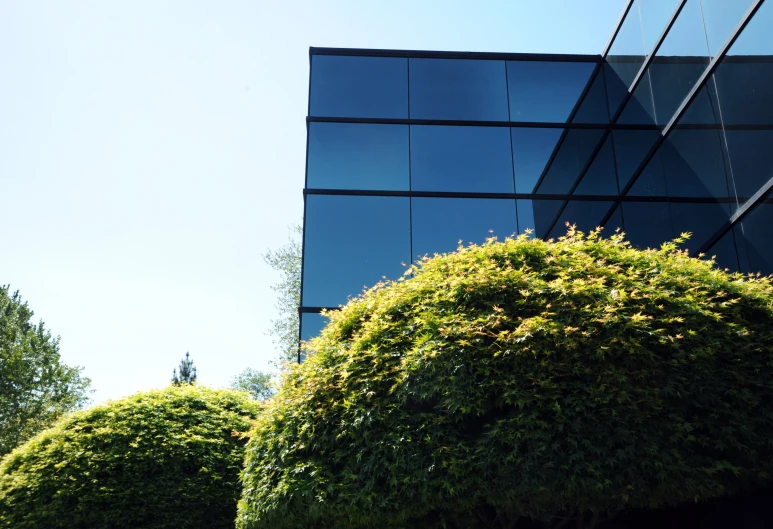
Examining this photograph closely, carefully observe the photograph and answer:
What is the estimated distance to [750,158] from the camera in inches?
338

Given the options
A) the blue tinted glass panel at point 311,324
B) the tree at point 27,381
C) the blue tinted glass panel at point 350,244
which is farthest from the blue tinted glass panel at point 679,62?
the tree at point 27,381

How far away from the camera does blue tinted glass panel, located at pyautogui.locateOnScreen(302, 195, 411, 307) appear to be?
1149 centimetres

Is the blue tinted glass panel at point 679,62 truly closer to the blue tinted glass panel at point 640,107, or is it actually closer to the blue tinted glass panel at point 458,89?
the blue tinted glass panel at point 640,107

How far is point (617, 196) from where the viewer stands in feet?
39.3

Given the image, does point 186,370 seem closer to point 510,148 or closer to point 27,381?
point 27,381

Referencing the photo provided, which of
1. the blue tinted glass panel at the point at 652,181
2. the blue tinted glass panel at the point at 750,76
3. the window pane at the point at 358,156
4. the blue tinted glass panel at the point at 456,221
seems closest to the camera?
the blue tinted glass panel at the point at 750,76

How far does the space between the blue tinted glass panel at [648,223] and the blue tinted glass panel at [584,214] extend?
48cm

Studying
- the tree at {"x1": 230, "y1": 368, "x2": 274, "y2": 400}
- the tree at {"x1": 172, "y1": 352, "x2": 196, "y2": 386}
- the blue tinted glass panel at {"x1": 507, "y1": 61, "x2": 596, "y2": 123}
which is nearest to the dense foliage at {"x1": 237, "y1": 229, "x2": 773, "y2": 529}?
the blue tinted glass panel at {"x1": 507, "y1": 61, "x2": 596, "y2": 123}

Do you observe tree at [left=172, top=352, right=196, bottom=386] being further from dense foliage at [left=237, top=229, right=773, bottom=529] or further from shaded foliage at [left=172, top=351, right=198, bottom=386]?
dense foliage at [left=237, top=229, right=773, bottom=529]

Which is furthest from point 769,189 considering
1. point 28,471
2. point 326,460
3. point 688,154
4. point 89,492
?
point 28,471

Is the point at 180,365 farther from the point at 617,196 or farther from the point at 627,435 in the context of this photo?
the point at 627,435

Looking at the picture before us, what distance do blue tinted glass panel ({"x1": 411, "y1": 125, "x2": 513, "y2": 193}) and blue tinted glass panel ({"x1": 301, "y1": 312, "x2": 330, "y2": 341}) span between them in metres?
3.00

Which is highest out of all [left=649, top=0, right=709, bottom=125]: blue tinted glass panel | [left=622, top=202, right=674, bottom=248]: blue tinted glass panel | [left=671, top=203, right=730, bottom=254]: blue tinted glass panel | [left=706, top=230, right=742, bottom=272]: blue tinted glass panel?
[left=649, top=0, right=709, bottom=125]: blue tinted glass panel

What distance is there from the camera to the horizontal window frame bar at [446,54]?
1317 centimetres
